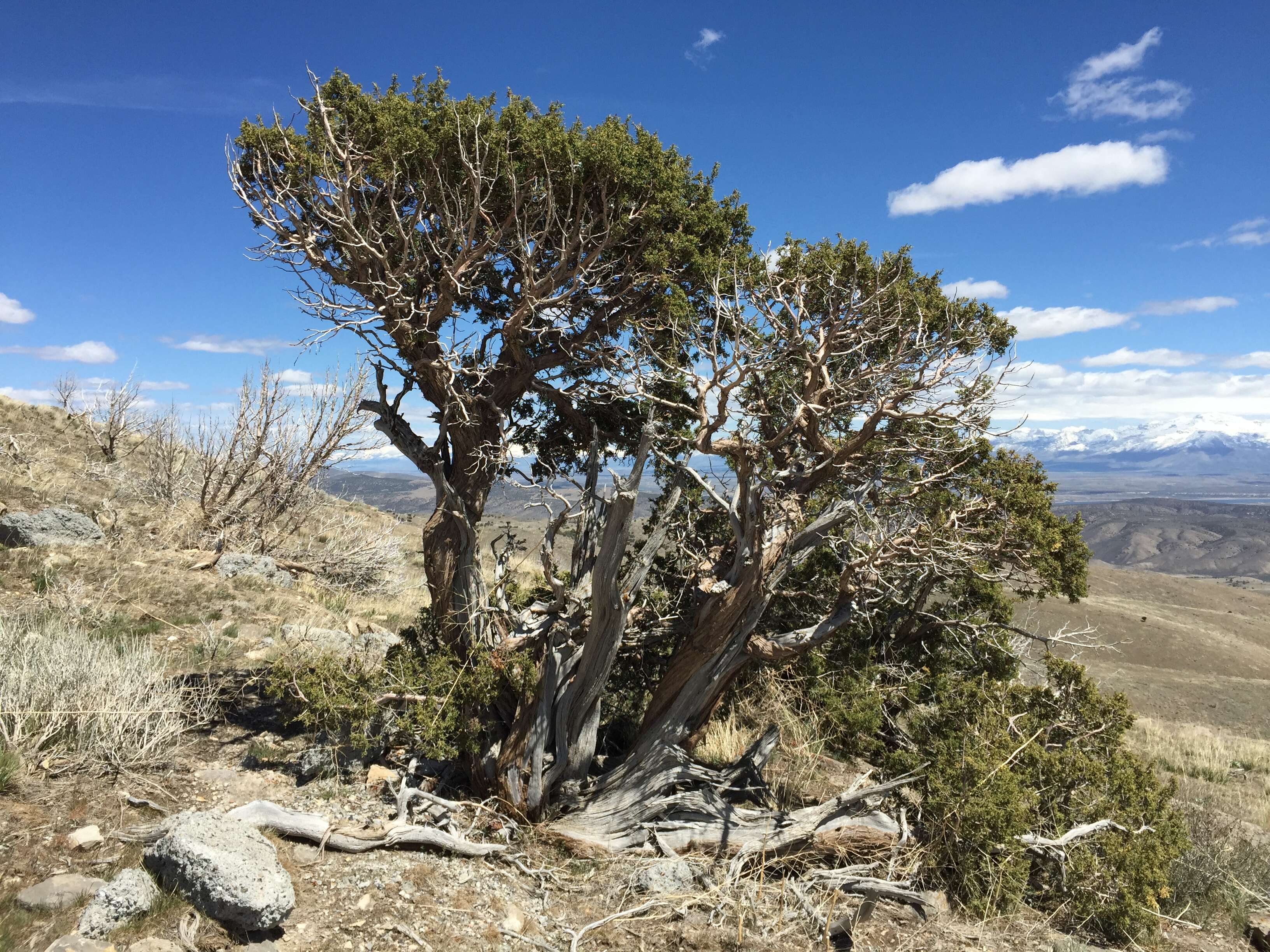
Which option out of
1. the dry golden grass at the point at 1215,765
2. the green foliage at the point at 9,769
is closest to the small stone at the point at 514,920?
→ the green foliage at the point at 9,769

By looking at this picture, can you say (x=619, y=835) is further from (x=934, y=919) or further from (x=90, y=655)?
(x=90, y=655)

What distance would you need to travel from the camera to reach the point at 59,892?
4.18m

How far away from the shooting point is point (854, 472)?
8.07 m

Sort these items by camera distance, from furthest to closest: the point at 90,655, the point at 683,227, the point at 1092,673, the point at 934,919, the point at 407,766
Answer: the point at 1092,673 → the point at 683,227 → the point at 407,766 → the point at 90,655 → the point at 934,919

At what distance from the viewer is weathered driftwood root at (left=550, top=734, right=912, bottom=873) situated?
6.41 metres

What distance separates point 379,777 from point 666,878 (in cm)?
289

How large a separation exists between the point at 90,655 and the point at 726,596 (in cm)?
569

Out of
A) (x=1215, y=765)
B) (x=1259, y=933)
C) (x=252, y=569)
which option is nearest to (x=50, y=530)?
(x=252, y=569)

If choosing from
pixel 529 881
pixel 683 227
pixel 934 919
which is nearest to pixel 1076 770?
pixel 934 919

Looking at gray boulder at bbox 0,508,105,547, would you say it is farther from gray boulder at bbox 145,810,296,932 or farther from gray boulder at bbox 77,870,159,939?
gray boulder at bbox 77,870,159,939

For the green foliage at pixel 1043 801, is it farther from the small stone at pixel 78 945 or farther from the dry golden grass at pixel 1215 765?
the small stone at pixel 78 945

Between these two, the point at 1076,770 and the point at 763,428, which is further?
the point at 763,428

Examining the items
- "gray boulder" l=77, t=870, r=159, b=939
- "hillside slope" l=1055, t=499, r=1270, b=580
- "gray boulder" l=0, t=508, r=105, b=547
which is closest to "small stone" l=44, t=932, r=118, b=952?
"gray boulder" l=77, t=870, r=159, b=939

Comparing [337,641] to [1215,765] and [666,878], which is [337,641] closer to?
[666,878]
